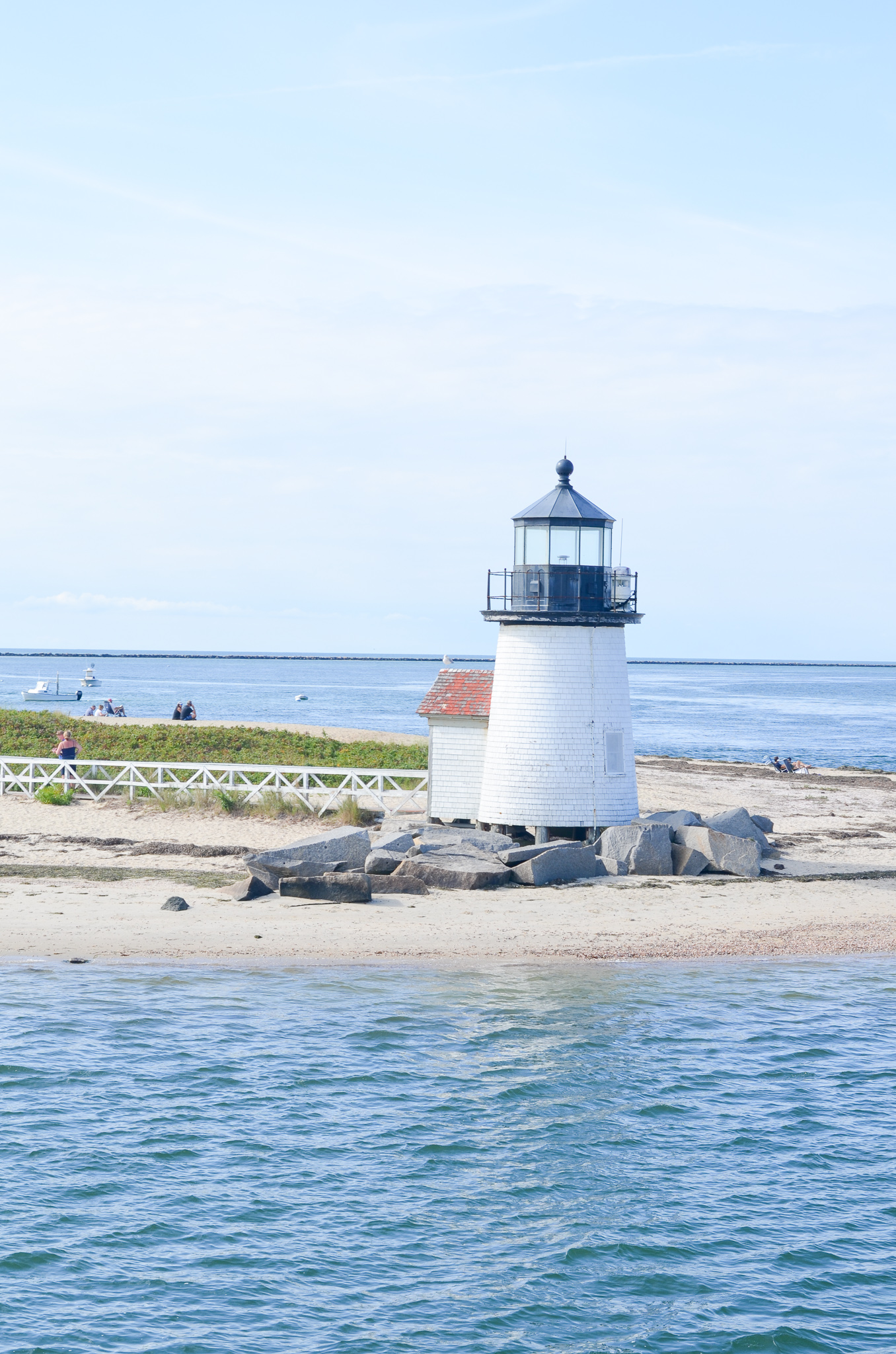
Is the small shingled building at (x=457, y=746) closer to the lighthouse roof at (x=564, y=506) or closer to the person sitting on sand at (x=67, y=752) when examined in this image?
the lighthouse roof at (x=564, y=506)

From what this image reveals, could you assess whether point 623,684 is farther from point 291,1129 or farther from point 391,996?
point 291,1129

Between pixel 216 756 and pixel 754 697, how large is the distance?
363ft

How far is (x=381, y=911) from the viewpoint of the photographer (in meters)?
20.8

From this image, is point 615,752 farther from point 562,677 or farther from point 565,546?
point 565,546

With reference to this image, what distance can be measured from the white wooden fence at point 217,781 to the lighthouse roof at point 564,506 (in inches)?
261

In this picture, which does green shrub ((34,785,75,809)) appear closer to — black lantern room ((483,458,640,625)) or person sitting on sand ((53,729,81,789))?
person sitting on sand ((53,729,81,789))

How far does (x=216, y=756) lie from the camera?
37188 millimetres

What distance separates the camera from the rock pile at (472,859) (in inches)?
856

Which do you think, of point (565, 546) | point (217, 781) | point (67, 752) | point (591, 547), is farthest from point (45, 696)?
point (591, 547)

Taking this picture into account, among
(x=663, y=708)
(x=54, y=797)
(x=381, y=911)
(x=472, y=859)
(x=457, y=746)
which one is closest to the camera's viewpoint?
(x=381, y=911)

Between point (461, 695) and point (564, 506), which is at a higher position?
point (564, 506)

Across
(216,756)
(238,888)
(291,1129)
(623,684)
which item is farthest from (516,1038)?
(216,756)

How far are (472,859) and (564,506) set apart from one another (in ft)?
23.0

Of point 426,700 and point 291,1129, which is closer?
point 291,1129
